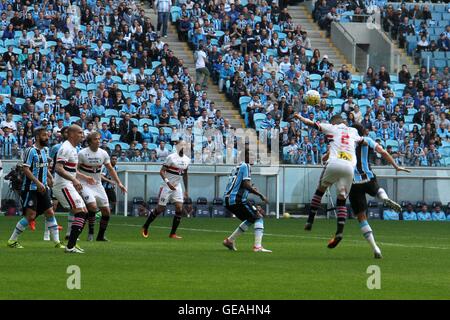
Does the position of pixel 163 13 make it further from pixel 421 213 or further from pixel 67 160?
pixel 67 160

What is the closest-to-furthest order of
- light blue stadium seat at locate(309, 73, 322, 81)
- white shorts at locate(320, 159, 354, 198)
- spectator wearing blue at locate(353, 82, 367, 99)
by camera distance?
white shorts at locate(320, 159, 354, 198) → spectator wearing blue at locate(353, 82, 367, 99) → light blue stadium seat at locate(309, 73, 322, 81)

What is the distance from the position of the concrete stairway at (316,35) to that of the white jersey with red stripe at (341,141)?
28.3 m

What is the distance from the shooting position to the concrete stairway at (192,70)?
43938 mm

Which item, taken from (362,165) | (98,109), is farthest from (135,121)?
(362,165)

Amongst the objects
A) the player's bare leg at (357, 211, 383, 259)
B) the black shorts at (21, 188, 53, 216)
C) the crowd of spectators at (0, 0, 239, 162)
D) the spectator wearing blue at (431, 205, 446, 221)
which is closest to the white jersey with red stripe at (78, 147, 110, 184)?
the black shorts at (21, 188, 53, 216)

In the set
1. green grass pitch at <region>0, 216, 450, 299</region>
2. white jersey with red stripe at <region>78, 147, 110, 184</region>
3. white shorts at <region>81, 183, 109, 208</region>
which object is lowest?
green grass pitch at <region>0, 216, 450, 299</region>

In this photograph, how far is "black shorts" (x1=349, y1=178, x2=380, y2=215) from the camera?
20.8 m

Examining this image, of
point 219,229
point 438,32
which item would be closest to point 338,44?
point 438,32

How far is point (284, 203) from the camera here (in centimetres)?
4044

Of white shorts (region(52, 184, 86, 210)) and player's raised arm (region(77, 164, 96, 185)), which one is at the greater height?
player's raised arm (region(77, 164, 96, 185))

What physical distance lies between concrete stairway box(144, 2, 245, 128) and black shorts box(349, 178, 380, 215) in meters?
22.1

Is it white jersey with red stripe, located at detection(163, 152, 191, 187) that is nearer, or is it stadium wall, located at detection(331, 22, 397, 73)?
white jersey with red stripe, located at detection(163, 152, 191, 187)

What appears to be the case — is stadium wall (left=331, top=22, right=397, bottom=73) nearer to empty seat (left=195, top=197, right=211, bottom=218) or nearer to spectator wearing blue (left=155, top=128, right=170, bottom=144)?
spectator wearing blue (left=155, top=128, right=170, bottom=144)

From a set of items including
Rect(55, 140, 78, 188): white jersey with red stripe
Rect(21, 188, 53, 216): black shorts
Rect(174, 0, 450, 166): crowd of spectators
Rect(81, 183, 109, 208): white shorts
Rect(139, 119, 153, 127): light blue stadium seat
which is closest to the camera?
Rect(55, 140, 78, 188): white jersey with red stripe
